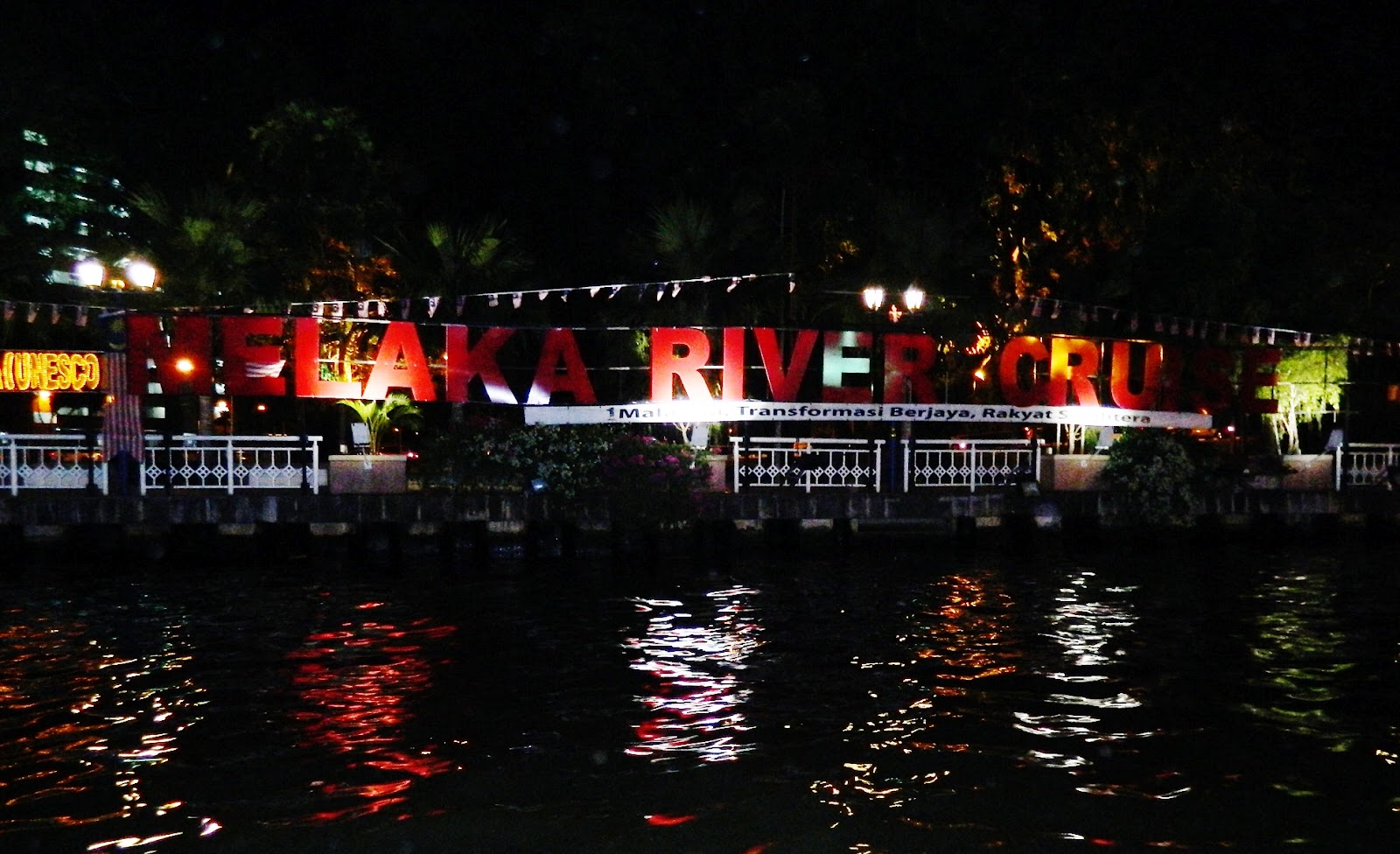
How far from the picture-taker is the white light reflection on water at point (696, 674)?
11109mm

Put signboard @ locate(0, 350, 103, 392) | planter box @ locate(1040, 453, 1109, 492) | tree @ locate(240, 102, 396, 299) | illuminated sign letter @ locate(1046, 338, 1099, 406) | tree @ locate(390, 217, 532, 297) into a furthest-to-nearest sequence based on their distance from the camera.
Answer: tree @ locate(240, 102, 396, 299)
illuminated sign letter @ locate(1046, 338, 1099, 406)
tree @ locate(390, 217, 532, 297)
planter box @ locate(1040, 453, 1109, 492)
signboard @ locate(0, 350, 103, 392)

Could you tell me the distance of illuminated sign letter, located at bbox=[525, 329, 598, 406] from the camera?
23188 mm

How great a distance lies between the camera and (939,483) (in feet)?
77.6

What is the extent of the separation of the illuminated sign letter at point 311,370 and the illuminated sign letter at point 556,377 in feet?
10.4

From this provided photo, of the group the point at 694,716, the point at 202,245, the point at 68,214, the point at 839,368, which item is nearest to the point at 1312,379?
the point at 839,368

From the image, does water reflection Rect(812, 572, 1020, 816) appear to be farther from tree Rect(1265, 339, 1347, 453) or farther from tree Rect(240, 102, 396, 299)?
tree Rect(240, 102, 396, 299)

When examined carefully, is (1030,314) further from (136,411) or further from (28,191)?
(28,191)

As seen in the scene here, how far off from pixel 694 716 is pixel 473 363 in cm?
1244

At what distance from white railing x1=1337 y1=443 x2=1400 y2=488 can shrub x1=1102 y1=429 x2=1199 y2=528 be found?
4.12 meters

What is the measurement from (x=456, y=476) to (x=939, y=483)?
8.68 m

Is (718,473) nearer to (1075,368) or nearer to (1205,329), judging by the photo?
(1075,368)

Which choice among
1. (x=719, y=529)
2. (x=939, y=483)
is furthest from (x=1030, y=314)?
(x=719, y=529)

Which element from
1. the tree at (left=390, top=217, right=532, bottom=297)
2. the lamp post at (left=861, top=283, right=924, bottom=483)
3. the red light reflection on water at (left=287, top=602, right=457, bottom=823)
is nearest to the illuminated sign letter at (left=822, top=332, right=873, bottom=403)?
the lamp post at (left=861, top=283, right=924, bottom=483)

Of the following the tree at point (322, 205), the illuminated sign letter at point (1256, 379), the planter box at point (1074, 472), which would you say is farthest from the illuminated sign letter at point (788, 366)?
the illuminated sign letter at point (1256, 379)
